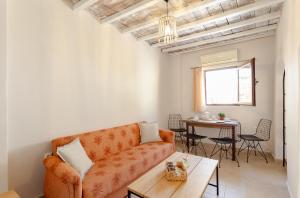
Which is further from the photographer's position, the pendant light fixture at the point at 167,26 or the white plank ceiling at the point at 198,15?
the white plank ceiling at the point at 198,15

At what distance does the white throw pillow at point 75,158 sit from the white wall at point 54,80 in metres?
0.43

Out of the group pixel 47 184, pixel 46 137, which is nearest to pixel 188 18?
pixel 46 137

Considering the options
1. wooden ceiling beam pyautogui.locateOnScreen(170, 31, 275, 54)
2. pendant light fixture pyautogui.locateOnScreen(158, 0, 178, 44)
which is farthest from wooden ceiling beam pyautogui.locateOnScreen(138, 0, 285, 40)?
wooden ceiling beam pyautogui.locateOnScreen(170, 31, 275, 54)

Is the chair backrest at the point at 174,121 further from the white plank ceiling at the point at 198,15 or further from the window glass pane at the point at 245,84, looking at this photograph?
the white plank ceiling at the point at 198,15

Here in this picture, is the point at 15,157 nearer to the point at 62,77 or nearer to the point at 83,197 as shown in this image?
the point at 83,197

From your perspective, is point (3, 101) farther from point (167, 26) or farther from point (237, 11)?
point (237, 11)

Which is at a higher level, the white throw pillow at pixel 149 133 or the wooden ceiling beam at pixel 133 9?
the wooden ceiling beam at pixel 133 9

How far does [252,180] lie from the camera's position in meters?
2.62

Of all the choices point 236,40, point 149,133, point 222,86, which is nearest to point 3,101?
point 149,133

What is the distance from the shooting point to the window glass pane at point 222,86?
13.9 ft

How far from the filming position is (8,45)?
187cm

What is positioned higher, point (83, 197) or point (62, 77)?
point (62, 77)

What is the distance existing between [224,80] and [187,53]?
1297 millimetres

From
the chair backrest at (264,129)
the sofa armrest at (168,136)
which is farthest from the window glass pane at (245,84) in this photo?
the sofa armrest at (168,136)
